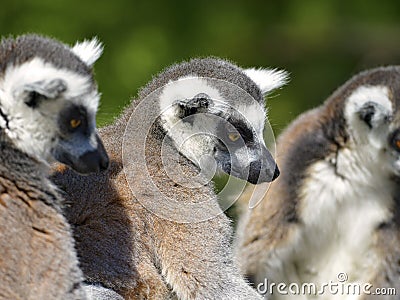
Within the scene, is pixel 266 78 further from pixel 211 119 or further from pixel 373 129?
pixel 373 129

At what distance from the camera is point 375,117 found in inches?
209

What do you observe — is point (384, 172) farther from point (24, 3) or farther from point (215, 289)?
point (24, 3)

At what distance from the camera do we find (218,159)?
434 centimetres

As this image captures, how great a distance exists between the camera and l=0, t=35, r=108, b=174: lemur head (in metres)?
3.50

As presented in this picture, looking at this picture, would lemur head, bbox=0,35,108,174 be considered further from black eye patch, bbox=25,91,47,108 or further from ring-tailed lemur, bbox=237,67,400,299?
ring-tailed lemur, bbox=237,67,400,299

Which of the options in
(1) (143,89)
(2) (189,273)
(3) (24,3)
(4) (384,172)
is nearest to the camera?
(2) (189,273)

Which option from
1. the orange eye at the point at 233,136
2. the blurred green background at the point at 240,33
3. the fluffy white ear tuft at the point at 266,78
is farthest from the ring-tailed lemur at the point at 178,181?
the blurred green background at the point at 240,33

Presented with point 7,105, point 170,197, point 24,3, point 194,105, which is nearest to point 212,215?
point 170,197

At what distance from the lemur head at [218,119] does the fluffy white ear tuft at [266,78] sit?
0.59 ft

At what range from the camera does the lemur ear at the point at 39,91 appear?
348 cm

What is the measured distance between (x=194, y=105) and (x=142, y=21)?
7.99m

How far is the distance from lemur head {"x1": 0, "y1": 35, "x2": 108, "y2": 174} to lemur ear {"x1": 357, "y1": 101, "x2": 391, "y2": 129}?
6.86 ft

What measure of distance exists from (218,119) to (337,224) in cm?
171

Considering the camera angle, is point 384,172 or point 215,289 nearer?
point 215,289
